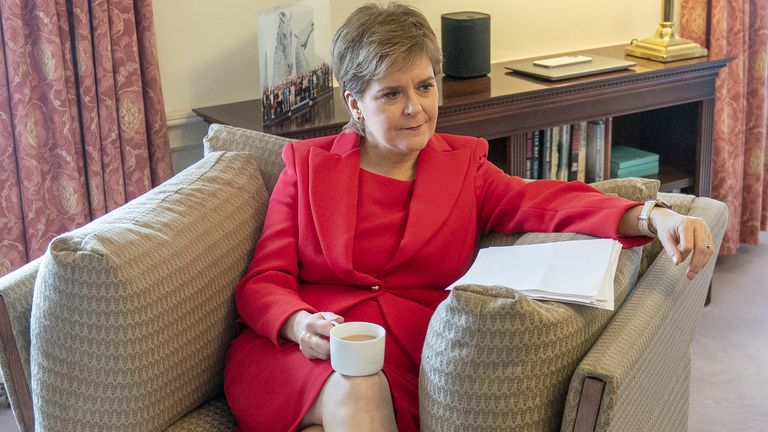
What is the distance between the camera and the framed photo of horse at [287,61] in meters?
2.48

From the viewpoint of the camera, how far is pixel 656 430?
1718 mm

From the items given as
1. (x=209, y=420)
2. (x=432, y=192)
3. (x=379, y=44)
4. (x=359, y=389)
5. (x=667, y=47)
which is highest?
(x=379, y=44)

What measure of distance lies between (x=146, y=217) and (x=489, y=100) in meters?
1.27

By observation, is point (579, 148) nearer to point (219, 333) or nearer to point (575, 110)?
point (575, 110)

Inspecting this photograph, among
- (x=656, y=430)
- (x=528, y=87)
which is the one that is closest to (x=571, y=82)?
(x=528, y=87)

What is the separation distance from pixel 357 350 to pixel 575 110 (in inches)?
65.1

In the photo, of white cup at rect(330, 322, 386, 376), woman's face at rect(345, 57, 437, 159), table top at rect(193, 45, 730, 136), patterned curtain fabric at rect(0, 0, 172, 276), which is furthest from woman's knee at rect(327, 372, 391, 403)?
patterned curtain fabric at rect(0, 0, 172, 276)

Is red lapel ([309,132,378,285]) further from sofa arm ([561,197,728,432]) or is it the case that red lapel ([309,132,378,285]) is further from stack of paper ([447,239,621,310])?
sofa arm ([561,197,728,432])

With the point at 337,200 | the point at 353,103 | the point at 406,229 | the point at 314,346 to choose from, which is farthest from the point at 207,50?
the point at 314,346

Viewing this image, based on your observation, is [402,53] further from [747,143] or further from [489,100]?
[747,143]

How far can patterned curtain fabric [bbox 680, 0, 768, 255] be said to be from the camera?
11.1ft

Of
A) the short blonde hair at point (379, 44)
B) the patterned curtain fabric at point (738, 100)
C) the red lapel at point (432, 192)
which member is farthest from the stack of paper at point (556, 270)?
the patterned curtain fabric at point (738, 100)

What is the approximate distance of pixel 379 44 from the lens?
1.85m

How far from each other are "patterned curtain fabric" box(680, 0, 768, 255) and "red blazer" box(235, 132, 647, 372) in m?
1.69
